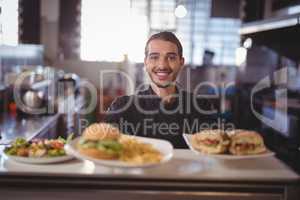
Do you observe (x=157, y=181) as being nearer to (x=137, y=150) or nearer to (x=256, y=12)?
(x=137, y=150)

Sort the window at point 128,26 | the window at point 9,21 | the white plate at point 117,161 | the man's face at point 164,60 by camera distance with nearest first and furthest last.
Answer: the white plate at point 117,161, the man's face at point 164,60, the window at point 128,26, the window at point 9,21

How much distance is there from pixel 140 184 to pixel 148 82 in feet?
1.72

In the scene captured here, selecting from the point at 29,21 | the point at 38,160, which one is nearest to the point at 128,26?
the point at 29,21

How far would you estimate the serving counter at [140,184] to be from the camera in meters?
1.11

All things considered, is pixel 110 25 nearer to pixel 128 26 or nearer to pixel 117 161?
pixel 128 26

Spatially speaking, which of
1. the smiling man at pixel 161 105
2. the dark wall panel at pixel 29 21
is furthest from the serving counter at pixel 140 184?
the dark wall panel at pixel 29 21

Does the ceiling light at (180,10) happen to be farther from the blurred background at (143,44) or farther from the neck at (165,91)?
the neck at (165,91)

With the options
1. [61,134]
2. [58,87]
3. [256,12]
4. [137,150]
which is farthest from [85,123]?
[256,12]

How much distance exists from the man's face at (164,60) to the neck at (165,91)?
0.07 feet

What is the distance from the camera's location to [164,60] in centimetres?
148

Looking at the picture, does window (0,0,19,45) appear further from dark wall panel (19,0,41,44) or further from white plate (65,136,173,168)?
white plate (65,136,173,168)

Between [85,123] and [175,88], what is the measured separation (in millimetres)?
416

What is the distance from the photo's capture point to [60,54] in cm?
186

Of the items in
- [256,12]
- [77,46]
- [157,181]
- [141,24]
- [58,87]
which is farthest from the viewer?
[58,87]
